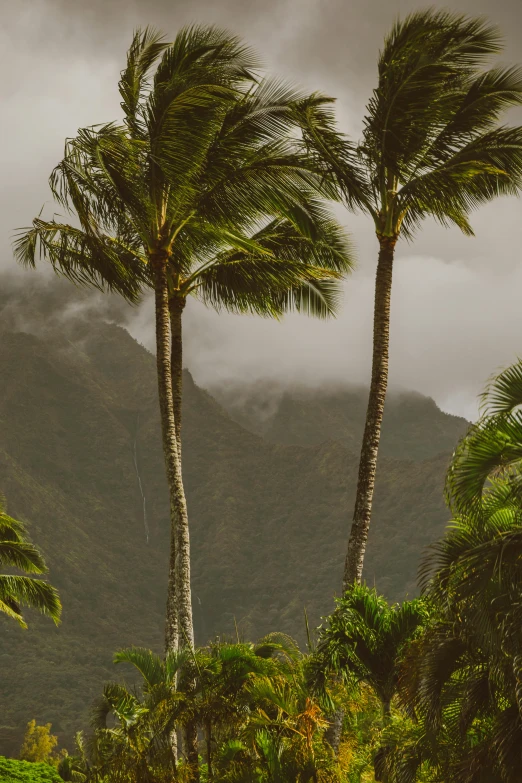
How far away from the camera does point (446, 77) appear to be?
11898 mm

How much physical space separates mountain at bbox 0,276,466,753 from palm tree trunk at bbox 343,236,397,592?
61.7 meters

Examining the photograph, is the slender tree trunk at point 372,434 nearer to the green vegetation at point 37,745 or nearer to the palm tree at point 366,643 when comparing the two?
the palm tree at point 366,643

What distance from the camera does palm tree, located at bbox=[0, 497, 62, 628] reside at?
1622 cm

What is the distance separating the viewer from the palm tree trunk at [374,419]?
41.0 ft

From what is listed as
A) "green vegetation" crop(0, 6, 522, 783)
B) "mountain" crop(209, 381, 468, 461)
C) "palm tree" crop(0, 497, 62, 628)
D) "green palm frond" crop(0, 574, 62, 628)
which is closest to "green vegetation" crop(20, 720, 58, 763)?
"green vegetation" crop(0, 6, 522, 783)

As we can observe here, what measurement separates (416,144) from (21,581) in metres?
10.2

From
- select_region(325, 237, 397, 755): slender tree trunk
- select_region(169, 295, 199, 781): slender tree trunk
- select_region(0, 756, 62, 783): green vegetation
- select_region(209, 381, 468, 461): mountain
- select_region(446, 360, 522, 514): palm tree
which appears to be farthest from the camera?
select_region(209, 381, 468, 461): mountain

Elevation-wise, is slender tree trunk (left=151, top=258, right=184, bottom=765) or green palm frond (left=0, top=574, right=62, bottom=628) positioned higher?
slender tree trunk (left=151, top=258, right=184, bottom=765)

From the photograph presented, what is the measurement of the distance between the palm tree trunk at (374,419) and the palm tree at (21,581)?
6627 millimetres

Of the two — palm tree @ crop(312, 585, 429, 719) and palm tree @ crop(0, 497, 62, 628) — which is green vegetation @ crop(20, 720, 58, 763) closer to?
palm tree @ crop(0, 497, 62, 628)

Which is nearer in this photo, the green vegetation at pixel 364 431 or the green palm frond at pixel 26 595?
the green vegetation at pixel 364 431

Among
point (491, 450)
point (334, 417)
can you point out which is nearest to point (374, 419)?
Result: point (491, 450)

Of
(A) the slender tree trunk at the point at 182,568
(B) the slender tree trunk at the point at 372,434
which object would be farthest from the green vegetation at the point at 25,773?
(B) the slender tree trunk at the point at 372,434

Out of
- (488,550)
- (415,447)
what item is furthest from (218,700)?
(415,447)
